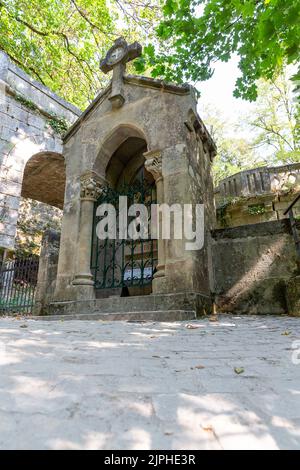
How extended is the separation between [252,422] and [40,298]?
5.24 m

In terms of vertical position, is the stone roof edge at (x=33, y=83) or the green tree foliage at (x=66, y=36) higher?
the green tree foliage at (x=66, y=36)

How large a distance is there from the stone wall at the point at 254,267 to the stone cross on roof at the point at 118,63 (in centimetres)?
320

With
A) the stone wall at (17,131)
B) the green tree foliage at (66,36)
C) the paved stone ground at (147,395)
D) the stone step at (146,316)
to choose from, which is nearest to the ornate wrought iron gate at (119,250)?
the stone step at (146,316)

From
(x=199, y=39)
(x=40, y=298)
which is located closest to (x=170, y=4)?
(x=199, y=39)

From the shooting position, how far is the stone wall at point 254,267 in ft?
14.5

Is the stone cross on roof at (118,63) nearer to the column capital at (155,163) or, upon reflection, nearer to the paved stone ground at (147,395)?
the column capital at (155,163)

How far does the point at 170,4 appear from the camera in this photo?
483 centimetres

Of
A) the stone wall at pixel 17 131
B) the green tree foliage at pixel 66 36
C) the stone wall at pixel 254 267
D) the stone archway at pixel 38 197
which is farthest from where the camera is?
the green tree foliage at pixel 66 36

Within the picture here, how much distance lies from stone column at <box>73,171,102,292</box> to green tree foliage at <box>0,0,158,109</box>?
9.80 metres

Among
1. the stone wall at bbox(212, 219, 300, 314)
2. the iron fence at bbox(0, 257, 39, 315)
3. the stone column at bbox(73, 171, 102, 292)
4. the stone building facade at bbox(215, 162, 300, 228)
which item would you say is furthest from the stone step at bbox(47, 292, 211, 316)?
the stone building facade at bbox(215, 162, 300, 228)

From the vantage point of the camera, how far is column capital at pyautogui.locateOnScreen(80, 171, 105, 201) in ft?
18.1

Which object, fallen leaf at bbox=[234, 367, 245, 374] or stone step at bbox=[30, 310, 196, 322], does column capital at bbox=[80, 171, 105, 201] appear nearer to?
stone step at bbox=[30, 310, 196, 322]
